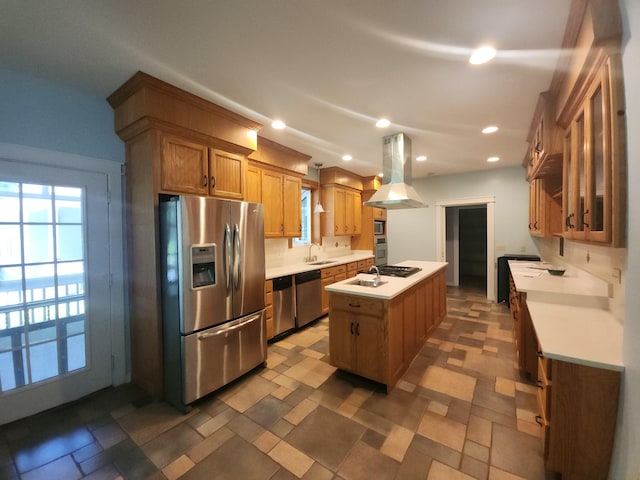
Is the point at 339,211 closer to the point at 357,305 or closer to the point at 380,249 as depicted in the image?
the point at 380,249

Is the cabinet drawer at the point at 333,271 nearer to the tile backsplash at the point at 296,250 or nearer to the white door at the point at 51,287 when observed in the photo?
the tile backsplash at the point at 296,250

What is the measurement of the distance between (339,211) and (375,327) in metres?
3.14

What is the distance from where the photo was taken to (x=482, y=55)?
1.81 m

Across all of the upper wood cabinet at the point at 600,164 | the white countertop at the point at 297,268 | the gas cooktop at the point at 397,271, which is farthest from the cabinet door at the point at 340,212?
the upper wood cabinet at the point at 600,164

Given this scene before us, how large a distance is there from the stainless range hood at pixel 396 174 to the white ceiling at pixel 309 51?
1.79 feet

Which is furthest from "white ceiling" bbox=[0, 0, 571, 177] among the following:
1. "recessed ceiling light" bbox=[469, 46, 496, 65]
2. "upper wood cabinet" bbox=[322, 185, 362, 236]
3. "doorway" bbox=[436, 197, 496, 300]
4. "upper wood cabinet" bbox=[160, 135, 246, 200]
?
"doorway" bbox=[436, 197, 496, 300]

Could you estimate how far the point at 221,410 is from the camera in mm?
2113

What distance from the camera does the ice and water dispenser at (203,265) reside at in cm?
213

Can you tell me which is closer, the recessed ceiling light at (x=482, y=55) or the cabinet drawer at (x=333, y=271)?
the recessed ceiling light at (x=482, y=55)

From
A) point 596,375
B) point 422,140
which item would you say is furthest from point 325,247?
point 596,375

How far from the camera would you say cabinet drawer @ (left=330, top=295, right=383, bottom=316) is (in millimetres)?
2285

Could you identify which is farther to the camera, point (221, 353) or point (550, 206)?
point (550, 206)

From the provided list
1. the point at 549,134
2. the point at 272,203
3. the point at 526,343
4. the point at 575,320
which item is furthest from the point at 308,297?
the point at 549,134

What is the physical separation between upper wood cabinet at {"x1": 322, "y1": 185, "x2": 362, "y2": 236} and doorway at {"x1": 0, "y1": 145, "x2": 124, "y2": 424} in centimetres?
334
